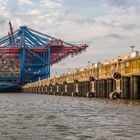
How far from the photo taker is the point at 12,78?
652 feet

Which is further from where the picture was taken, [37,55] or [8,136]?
[37,55]

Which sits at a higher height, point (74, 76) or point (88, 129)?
point (74, 76)

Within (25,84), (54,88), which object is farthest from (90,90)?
(25,84)

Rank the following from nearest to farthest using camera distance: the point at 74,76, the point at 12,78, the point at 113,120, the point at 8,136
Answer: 1. the point at 8,136
2. the point at 113,120
3. the point at 74,76
4. the point at 12,78

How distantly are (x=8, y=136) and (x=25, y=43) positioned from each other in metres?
167

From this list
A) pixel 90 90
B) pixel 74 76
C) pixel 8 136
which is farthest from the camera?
pixel 74 76

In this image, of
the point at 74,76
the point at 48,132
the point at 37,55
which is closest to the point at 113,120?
the point at 48,132

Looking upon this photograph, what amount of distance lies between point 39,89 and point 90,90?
84.1 meters

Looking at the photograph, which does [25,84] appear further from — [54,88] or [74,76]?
[74,76]

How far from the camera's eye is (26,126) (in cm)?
2730

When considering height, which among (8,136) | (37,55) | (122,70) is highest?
(37,55)

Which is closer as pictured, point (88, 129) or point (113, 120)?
point (88, 129)

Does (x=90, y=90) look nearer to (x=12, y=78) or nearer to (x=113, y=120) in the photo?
(x=113, y=120)

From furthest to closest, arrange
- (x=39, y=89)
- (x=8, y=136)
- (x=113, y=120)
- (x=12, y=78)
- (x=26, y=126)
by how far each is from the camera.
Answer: (x=12, y=78) < (x=39, y=89) < (x=113, y=120) < (x=26, y=126) < (x=8, y=136)
